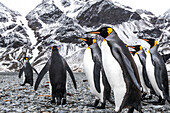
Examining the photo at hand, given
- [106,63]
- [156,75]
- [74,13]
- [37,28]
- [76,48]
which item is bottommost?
[156,75]

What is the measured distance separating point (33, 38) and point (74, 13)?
23.1 m

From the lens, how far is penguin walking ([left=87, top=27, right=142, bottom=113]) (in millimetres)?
2619

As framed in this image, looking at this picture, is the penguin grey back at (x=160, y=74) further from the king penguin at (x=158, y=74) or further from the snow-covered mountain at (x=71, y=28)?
the snow-covered mountain at (x=71, y=28)

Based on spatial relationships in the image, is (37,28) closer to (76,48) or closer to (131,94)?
(76,48)

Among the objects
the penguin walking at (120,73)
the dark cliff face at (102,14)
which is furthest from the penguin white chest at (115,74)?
the dark cliff face at (102,14)

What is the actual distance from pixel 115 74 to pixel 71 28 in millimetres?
58995

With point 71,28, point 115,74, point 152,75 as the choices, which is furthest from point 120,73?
point 71,28

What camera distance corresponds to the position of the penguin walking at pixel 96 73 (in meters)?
3.69

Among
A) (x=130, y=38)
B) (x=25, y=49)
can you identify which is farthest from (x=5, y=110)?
(x=25, y=49)

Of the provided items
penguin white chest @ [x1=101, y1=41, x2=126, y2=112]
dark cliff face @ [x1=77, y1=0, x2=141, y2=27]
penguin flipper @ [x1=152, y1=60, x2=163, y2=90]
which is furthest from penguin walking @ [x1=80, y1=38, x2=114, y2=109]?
dark cliff face @ [x1=77, y1=0, x2=141, y2=27]

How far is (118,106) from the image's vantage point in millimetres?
2732

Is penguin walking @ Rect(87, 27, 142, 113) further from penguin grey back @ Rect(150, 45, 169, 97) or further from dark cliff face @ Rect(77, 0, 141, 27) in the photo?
dark cliff face @ Rect(77, 0, 141, 27)

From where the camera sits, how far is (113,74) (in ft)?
9.25

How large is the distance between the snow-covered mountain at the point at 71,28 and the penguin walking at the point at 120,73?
115 feet
